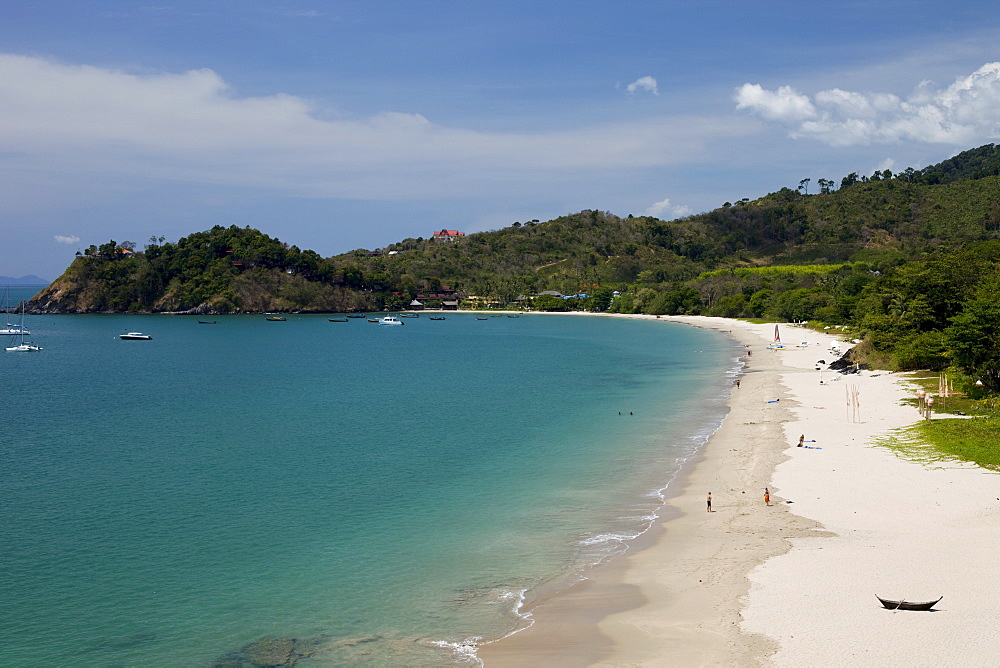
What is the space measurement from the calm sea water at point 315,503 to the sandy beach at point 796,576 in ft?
Result: 5.12

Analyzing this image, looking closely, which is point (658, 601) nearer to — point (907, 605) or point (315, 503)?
point (907, 605)

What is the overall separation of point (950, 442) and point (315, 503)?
2518 centimetres

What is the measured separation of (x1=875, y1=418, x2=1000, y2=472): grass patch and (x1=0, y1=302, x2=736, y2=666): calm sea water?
9055mm

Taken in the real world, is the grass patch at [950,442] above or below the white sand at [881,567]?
above

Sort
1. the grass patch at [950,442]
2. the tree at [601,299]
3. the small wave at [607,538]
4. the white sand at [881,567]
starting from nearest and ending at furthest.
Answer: the white sand at [881,567]
the small wave at [607,538]
the grass patch at [950,442]
the tree at [601,299]

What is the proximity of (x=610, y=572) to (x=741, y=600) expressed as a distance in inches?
144

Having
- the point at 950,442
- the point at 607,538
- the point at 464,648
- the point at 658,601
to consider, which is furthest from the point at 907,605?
the point at 950,442

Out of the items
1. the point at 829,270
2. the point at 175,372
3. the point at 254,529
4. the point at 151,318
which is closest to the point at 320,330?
the point at 151,318

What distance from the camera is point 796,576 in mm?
17656

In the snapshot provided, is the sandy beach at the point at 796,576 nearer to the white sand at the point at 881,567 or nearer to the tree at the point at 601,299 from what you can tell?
the white sand at the point at 881,567

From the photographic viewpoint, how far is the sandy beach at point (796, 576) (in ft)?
46.9

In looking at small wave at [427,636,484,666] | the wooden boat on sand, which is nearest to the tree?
the wooden boat on sand

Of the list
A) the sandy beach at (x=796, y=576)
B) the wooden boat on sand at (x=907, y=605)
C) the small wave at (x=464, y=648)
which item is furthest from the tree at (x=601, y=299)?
the small wave at (x=464, y=648)

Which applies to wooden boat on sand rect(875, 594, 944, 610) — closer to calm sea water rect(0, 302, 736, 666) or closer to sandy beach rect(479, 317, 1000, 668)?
sandy beach rect(479, 317, 1000, 668)
